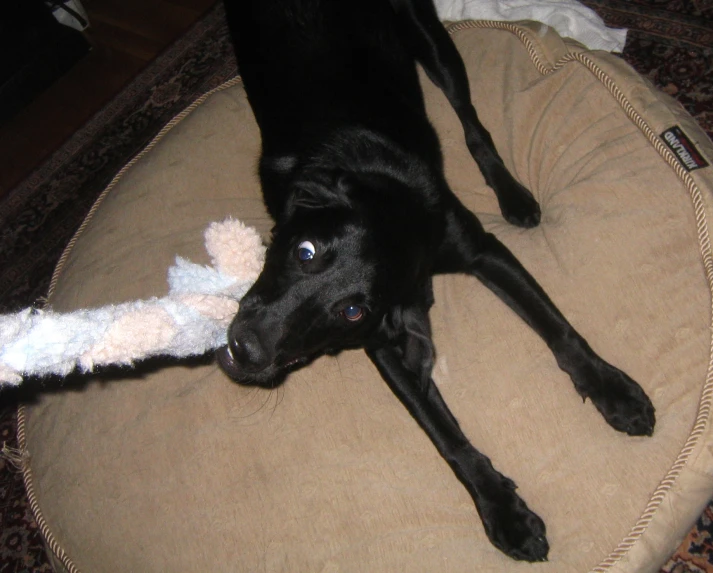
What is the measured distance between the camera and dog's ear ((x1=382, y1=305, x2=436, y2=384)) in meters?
1.86

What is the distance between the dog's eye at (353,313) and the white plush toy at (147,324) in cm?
29

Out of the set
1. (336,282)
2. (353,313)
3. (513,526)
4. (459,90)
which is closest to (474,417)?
(513,526)

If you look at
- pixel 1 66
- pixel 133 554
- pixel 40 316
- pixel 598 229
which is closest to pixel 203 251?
pixel 133 554

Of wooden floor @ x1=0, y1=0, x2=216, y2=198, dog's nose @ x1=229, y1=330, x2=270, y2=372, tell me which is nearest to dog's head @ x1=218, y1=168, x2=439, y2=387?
dog's nose @ x1=229, y1=330, x2=270, y2=372

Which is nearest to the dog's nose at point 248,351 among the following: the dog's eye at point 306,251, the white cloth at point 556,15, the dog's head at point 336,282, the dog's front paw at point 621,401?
the dog's head at point 336,282

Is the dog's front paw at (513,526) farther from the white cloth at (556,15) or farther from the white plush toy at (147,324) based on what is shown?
the white cloth at (556,15)

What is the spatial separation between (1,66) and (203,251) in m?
2.24

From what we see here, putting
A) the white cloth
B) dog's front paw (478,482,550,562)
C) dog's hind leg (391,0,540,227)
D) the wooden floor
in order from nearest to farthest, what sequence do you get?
dog's front paw (478,482,550,562), dog's hind leg (391,0,540,227), the white cloth, the wooden floor

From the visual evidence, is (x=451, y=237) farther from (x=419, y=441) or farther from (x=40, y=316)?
(x=40, y=316)

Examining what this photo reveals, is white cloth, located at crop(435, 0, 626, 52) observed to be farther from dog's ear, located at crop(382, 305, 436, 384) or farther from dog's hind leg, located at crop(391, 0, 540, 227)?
dog's ear, located at crop(382, 305, 436, 384)

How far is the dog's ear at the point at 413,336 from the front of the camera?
6.10 ft

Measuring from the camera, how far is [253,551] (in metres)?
1.98

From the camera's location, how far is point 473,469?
1.87m

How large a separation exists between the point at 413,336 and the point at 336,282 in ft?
1.21
